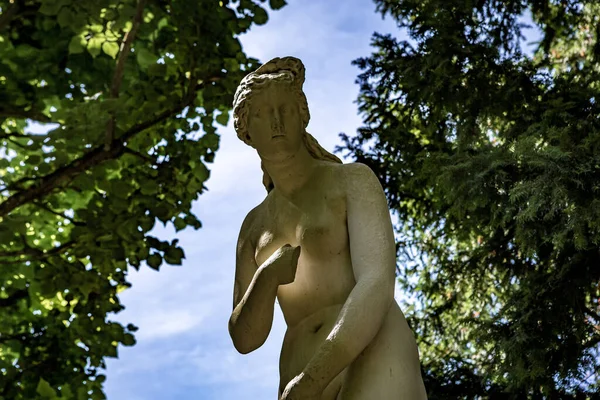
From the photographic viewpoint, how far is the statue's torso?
356 centimetres

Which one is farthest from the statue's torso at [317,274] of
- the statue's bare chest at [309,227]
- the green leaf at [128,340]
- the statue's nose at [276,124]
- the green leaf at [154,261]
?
the green leaf at [128,340]

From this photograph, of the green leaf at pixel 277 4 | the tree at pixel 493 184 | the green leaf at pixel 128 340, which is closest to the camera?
the tree at pixel 493 184

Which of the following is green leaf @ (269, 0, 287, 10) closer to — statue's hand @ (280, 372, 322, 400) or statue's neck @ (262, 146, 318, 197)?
statue's neck @ (262, 146, 318, 197)

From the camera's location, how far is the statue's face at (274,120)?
3.76 metres

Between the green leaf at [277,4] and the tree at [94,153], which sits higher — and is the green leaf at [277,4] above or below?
above

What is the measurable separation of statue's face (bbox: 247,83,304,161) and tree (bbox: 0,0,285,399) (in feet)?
12.6

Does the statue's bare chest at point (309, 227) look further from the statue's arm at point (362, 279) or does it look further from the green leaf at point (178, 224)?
the green leaf at point (178, 224)

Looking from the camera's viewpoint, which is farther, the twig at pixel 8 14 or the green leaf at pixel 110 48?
the green leaf at pixel 110 48

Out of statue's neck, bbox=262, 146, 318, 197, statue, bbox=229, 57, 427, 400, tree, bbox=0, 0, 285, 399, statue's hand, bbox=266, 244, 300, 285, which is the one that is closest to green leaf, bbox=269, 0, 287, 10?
tree, bbox=0, 0, 285, 399

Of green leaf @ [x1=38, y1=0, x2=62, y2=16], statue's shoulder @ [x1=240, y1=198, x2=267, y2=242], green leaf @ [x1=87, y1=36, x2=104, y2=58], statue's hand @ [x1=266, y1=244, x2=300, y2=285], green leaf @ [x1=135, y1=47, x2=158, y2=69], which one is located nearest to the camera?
statue's hand @ [x1=266, y1=244, x2=300, y2=285]

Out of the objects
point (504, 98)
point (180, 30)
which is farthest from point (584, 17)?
point (180, 30)

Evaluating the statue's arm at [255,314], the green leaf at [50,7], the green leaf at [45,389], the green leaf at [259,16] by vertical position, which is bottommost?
the statue's arm at [255,314]

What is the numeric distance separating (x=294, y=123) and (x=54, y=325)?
5346mm

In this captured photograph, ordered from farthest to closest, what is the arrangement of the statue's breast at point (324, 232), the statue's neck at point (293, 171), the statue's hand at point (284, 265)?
the statue's neck at point (293, 171), the statue's breast at point (324, 232), the statue's hand at point (284, 265)
